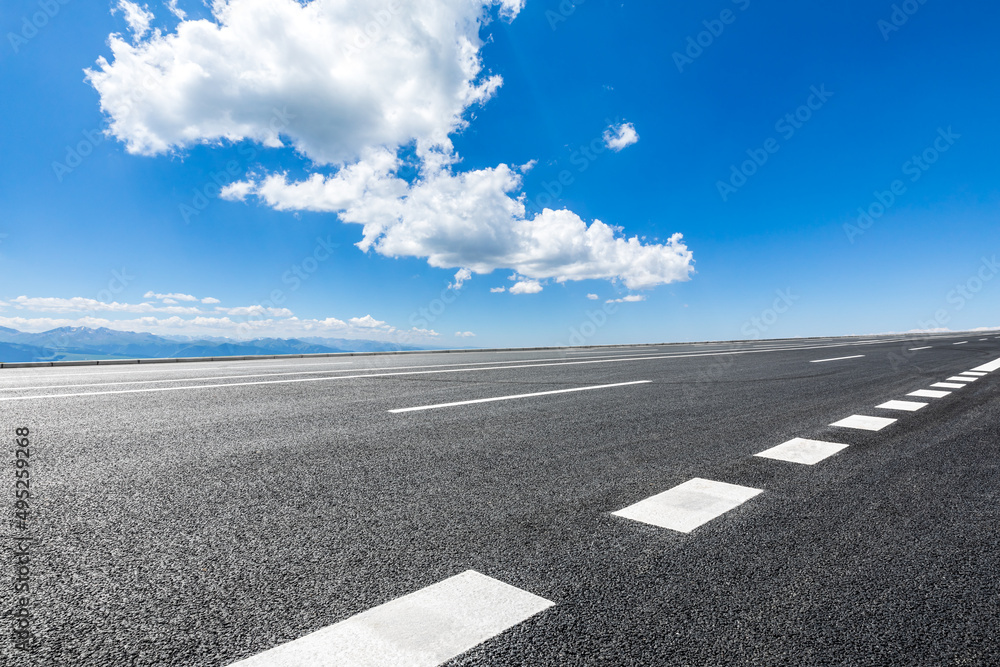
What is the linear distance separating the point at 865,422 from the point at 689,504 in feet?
10.7

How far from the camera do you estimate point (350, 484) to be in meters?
2.52

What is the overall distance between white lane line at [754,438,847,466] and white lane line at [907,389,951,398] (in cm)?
378

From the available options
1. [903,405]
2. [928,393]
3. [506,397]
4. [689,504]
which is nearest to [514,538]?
[689,504]

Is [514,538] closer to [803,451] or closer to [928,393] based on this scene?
[803,451]

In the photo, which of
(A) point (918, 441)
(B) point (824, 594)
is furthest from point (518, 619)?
(A) point (918, 441)

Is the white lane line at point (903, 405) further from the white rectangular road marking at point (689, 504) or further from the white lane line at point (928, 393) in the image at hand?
the white rectangular road marking at point (689, 504)

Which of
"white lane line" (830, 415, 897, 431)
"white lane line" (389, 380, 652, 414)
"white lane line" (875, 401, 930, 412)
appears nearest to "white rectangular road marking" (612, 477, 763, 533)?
"white lane line" (830, 415, 897, 431)

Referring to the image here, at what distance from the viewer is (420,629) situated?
1.29 metres

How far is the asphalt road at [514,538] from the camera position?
4.21 ft

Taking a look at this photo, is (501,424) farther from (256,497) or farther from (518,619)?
(518,619)

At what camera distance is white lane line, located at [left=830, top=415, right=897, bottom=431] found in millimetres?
4215

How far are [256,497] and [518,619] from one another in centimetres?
156

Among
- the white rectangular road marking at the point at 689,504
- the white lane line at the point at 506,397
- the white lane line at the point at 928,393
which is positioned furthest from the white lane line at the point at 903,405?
the white rectangular road marking at the point at 689,504

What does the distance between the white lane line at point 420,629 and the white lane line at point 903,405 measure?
563 cm
